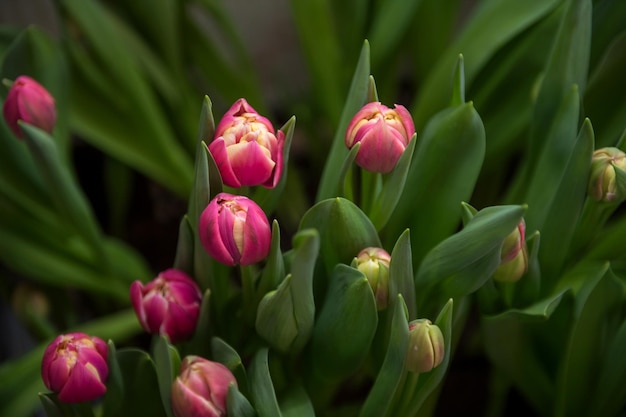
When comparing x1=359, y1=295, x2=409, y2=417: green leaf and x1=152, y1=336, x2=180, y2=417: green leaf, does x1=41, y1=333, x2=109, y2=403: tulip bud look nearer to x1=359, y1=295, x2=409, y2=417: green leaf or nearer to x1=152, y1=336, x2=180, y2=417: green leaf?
x1=152, y1=336, x2=180, y2=417: green leaf

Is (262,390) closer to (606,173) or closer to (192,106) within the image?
(606,173)

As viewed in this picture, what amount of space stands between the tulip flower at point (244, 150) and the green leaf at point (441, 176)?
0.41 ft

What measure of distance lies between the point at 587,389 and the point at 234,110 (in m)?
0.28

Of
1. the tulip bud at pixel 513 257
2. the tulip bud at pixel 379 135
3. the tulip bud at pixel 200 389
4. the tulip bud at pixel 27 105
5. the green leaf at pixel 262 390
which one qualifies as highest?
the tulip bud at pixel 27 105

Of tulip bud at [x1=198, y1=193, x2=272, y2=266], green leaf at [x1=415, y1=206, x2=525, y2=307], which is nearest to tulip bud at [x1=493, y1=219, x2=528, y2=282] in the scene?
green leaf at [x1=415, y1=206, x2=525, y2=307]

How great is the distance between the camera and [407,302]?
425 mm

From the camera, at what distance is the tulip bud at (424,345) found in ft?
1.29

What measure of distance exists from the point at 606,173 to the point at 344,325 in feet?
0.51

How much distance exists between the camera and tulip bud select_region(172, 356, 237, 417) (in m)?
0.39

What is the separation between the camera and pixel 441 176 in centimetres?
50

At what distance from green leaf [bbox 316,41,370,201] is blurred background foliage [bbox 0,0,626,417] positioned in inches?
0.5

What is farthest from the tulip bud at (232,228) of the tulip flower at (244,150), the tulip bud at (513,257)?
the tulip bud at (513,257)

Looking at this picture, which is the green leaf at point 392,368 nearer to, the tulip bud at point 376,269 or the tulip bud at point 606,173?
the tulip bud at point 376,269

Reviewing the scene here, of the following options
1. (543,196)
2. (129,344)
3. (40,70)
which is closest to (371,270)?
(543,196)
